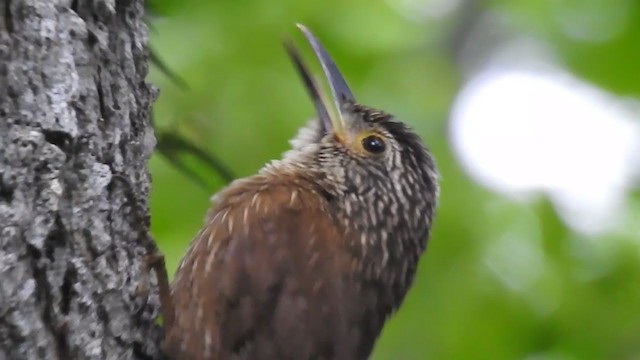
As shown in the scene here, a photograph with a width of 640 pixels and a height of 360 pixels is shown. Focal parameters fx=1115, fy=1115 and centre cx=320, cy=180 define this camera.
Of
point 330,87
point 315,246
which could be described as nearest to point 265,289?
point 315,246

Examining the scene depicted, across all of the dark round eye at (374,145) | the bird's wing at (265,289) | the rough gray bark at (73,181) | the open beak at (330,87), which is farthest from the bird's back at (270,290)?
the open beak at (330,87)

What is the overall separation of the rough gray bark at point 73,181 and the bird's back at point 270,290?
21 centimetres

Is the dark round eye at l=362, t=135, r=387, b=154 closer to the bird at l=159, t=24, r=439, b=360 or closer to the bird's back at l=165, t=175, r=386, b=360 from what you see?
the bird at l=159, t=24, r=439, b=360

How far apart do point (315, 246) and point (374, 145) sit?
74cm

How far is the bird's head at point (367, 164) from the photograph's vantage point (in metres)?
3.58

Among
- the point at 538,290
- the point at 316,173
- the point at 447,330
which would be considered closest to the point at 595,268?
the point at 538,290

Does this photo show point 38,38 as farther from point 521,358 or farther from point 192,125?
point 521,358

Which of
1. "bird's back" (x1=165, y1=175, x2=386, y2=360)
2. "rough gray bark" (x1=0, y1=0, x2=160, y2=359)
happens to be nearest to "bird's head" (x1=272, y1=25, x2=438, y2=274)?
"bird's back" (x1=165, y1=175, x2=386, y2=360)

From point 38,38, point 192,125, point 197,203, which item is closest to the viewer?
point 38,38

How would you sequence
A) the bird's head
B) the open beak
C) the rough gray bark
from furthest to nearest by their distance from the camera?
1. the open beak
2. the bird's head
3. the rough gray bark

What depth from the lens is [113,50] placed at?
2.73m

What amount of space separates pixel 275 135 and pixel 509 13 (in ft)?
6.03

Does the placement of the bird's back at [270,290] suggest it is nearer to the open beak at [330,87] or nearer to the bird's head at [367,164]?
the bird's head at [367,164]

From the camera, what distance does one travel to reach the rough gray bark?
232cm
